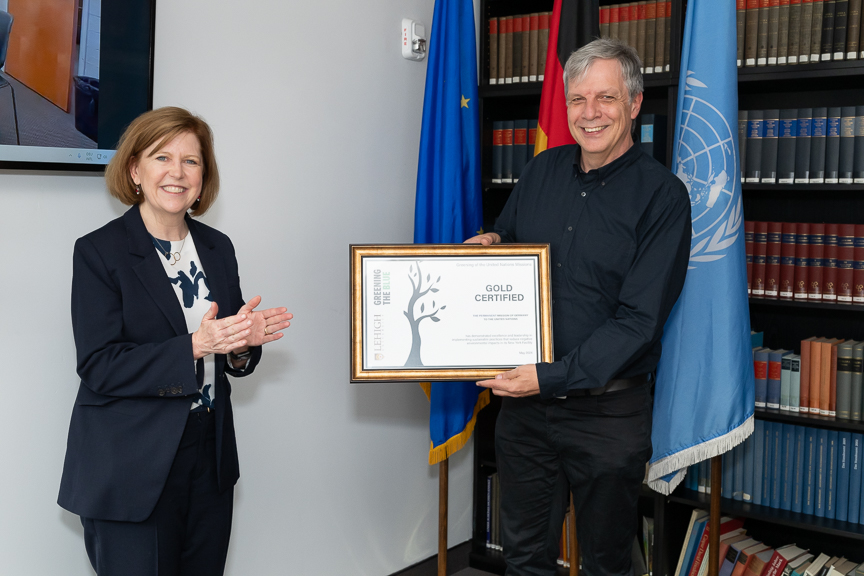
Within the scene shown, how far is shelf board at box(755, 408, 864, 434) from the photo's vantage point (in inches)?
102

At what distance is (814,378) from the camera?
8.87 ft

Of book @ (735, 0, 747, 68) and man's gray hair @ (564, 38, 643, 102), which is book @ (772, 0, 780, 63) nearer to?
book @ (735, 0, 747, 68)

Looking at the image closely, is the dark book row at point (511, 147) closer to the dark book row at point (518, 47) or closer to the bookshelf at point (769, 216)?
the bookshelf at point (769, 216)

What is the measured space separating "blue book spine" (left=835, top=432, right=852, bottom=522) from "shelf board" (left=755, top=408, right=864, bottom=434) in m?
0.04

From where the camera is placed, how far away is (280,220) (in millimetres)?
2561

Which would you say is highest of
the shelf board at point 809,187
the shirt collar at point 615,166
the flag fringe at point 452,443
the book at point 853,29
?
the book at point 853,29

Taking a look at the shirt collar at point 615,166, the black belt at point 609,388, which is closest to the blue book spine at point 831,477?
the black belt at point 609,388

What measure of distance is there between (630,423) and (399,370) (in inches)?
25.9

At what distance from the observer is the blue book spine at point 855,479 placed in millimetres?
2627

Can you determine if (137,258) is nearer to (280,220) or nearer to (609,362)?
(280,220)

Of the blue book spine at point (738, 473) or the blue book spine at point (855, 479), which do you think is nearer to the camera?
the blue book spine at point (855, 479)

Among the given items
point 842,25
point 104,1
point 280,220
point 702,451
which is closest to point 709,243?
point 702,451

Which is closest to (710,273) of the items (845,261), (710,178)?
(710,178)

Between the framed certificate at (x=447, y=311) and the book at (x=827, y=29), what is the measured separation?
1.35 m
